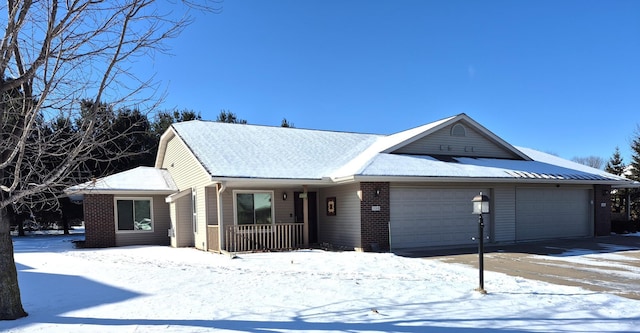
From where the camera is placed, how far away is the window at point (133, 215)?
17.3 metres

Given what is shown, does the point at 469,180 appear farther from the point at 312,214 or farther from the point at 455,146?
the point at 312,214

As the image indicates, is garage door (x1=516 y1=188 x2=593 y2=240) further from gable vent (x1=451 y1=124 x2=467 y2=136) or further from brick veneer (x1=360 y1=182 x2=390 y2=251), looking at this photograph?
brick veneer (x1=360 y1=182 x2=390 y2=251)

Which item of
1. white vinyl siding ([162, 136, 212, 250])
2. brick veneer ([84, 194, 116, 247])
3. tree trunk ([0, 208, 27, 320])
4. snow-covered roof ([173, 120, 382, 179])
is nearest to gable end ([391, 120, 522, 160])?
snow-covered roof ([173, 120, 382, 179])

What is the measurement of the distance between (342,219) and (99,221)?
932 centimetres

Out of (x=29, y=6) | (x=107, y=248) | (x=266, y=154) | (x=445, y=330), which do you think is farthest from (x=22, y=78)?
(x=107, y=248)

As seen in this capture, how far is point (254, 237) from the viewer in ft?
47.3

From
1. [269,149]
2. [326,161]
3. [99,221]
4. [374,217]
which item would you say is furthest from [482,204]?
[99,221]

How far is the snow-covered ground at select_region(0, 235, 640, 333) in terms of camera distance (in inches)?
→ 226

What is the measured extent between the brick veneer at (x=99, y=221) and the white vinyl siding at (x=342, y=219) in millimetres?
8079

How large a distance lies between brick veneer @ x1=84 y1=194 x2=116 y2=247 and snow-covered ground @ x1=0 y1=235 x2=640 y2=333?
5.82 m

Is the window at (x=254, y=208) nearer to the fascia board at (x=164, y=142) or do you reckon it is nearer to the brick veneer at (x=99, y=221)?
the fascia board at (x=164, y=142)

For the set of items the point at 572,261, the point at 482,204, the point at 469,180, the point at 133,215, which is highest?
the point at 469,180

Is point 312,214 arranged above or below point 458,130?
below

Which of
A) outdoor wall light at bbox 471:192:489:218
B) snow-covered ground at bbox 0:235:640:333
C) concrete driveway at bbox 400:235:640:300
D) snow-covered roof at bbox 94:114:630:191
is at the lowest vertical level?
concrete driveway at bbox 400:235:640:300
